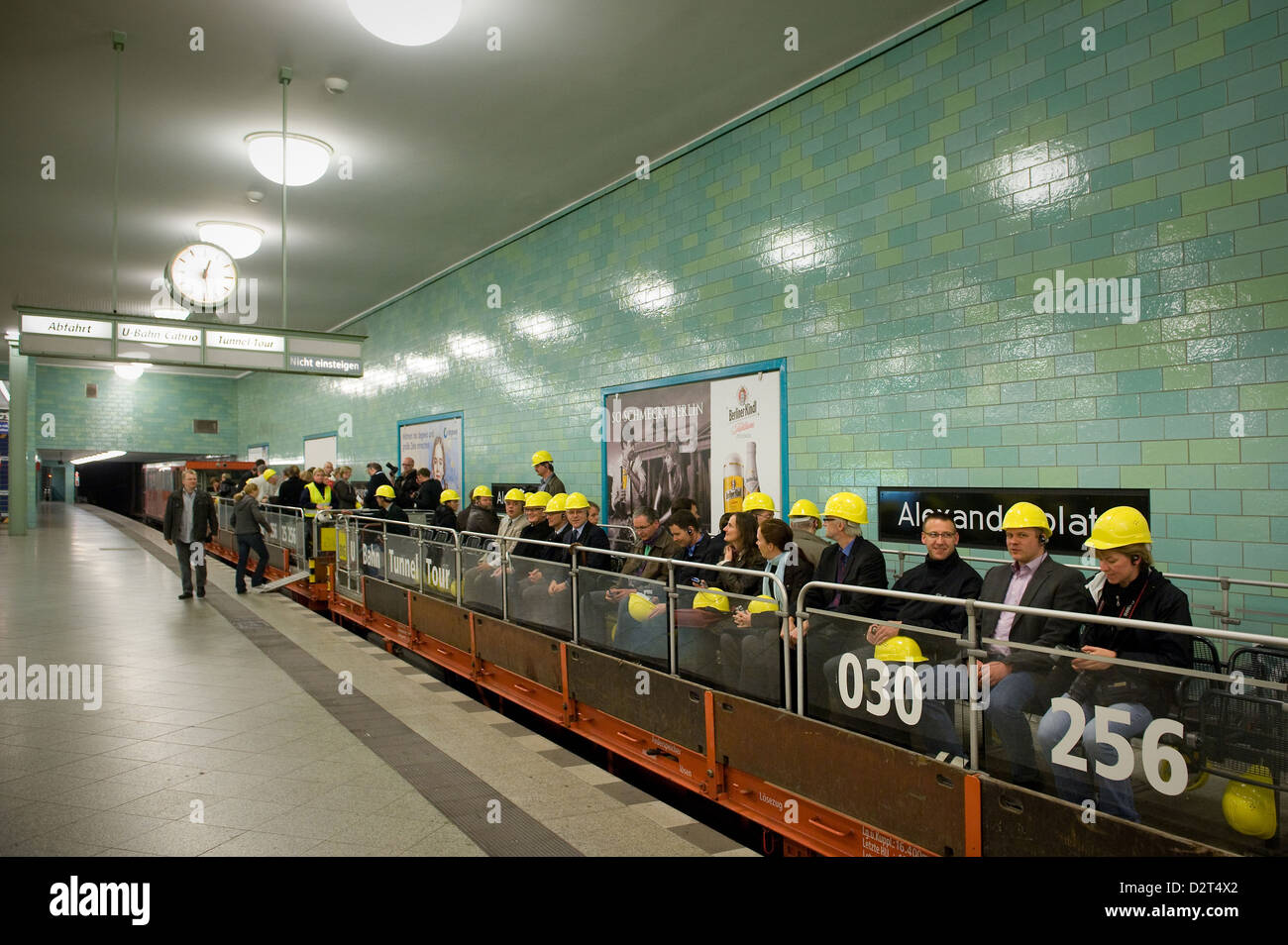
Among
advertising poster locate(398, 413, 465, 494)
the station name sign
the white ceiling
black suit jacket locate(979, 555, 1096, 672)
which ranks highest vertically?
the white ceiling

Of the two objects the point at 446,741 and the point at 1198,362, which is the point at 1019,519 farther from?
the point at 446,741

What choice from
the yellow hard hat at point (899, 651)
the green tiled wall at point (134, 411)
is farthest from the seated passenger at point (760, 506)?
the green tiled wall at point (134, 411)

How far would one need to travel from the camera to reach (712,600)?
4.85m

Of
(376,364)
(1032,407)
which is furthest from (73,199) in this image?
(1032,407)

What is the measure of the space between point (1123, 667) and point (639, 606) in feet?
10.2

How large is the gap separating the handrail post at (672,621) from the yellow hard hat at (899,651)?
1659 mm

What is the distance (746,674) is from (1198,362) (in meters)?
3.79

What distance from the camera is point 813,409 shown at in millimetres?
8227

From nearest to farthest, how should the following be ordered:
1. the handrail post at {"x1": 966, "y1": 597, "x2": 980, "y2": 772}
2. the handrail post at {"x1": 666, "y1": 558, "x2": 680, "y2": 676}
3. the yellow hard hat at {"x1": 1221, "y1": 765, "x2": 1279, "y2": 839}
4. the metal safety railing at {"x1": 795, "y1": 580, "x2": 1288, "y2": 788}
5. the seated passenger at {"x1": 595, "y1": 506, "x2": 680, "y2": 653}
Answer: the yellow hard hat at {"x1": 1221, "y1": 765, "x2": 1279, "y2": 839}, the metal safety railing at {"x1": 795, "y1": 580, "x2": 1288, "y2": 788}, the handrail post at {"x1": 966, "y1": 597, "x2": 980, "y2": 772}, the handrail post at {"x1": 666, "y1": 558, "x2": 680, "y2": 676}, the seated passenger at {"x1": 595, "y1": 506, "x2": 680, "y2": 653}

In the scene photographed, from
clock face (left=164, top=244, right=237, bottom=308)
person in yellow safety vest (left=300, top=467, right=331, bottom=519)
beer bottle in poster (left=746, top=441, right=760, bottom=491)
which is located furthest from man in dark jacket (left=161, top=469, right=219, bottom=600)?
beer bottle in poster (left=746, top=441, right=760, bottom=491)

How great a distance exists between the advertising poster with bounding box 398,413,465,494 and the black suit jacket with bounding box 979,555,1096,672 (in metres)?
12.1

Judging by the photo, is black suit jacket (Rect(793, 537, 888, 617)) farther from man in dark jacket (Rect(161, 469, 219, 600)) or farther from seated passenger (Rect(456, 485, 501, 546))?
man in dark jacket (Rect(161, 469, 219, 600))

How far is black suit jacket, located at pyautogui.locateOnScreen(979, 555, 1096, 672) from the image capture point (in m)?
3.86

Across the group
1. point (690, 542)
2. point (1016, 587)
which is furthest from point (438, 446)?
point (1016, 587)
